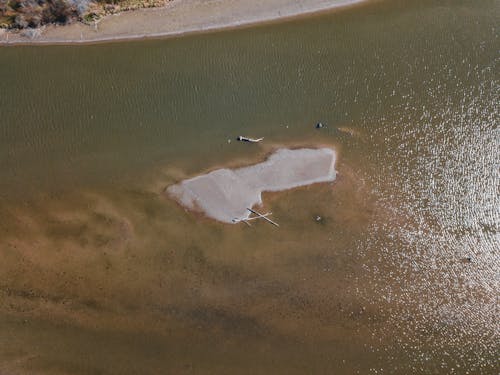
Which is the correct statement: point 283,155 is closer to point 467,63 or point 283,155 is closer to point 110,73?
point 110,73

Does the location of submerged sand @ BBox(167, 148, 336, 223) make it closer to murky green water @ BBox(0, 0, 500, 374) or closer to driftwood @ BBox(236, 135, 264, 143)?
murky green water @ BBox(0, 0, 500, 374)

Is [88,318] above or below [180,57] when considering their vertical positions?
below

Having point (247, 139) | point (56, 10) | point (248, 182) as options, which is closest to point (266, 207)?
point (248, 182)

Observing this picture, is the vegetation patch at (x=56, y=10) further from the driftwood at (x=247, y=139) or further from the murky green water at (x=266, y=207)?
the driftwood at (x=247, y=139)

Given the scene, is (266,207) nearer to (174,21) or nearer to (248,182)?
(248,182)

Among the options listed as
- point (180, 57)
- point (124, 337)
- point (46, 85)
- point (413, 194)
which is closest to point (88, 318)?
point (124, 337)

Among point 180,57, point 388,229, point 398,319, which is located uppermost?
point 180,57

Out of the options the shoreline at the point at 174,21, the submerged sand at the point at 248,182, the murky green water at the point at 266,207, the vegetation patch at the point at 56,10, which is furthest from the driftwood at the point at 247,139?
the vegetation patch at the point at 56,10
